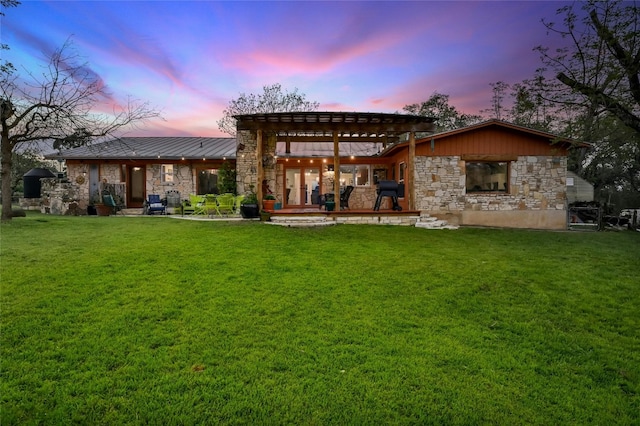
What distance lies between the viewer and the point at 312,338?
3104mm

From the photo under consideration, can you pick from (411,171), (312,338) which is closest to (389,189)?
(411,171)

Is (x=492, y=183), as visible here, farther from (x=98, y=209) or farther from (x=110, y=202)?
(x=98, y=209)

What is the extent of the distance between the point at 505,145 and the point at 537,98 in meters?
4.77

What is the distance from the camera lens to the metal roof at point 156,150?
49.1 feet

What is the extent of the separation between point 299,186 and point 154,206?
665cm

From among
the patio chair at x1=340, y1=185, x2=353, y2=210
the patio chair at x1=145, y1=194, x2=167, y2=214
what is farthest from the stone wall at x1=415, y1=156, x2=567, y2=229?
the patio chair at x1=145, y1=194, x2=167, y2=214

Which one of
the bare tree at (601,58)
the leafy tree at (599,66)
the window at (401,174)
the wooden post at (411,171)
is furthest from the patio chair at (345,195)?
the bare tree at (601,58)

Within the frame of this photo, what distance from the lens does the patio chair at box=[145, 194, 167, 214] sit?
538 inches

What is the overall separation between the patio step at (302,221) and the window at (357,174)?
5255 millimetres

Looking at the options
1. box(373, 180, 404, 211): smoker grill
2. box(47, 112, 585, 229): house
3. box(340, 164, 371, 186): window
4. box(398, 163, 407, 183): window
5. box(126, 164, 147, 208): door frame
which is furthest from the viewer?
box(126, 164, 147, 208): door frame

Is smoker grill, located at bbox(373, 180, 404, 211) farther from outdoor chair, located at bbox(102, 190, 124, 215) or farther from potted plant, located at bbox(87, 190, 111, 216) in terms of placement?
potted plant, located at bbox(87, 190, 111, 216)

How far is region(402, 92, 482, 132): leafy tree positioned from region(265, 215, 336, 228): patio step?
708 inches

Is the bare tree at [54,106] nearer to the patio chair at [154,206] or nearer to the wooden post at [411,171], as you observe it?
the patio chair at [154,206]

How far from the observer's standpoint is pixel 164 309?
3.66 m
